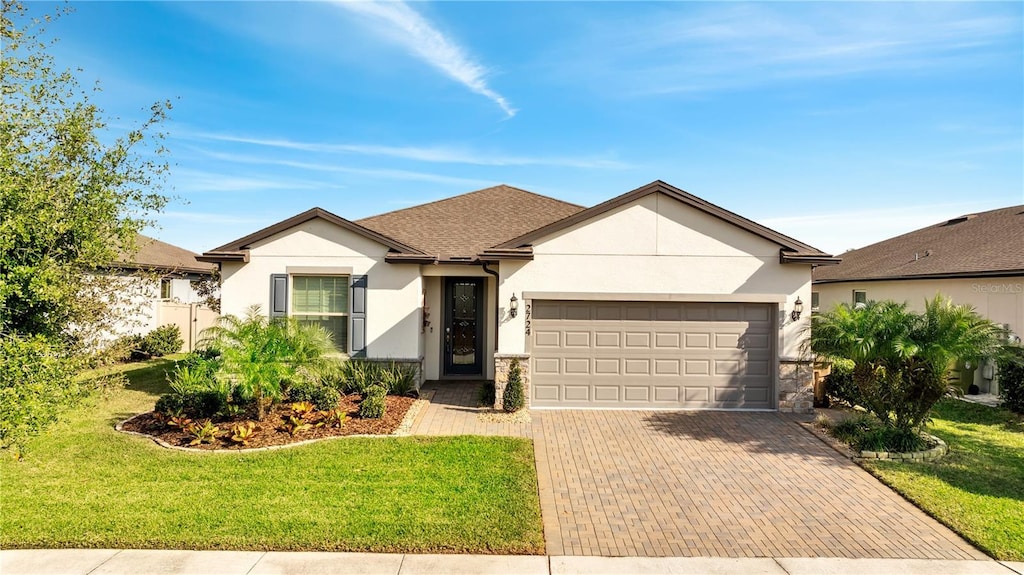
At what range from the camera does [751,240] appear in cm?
1090

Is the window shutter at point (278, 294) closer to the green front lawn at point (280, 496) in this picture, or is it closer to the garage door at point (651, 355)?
the green front lawn at point (280, 496)

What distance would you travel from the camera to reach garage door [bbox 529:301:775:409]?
36.2ft

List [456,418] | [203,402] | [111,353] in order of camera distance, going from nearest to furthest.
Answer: [111,353]
[203,402]
[456,418]

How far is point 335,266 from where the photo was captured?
12.2 metres

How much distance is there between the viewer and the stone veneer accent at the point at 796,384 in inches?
424

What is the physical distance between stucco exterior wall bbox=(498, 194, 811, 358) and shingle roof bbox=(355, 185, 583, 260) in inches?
117

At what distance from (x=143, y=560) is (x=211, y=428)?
378 cm

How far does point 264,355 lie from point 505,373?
4.56 meters

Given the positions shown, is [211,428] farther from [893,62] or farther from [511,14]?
[893,62]

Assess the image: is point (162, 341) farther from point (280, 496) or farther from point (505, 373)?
point (280, 496)

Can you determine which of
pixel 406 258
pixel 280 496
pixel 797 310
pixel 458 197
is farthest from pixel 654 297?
pixel 458 197

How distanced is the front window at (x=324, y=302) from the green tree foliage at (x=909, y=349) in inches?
401

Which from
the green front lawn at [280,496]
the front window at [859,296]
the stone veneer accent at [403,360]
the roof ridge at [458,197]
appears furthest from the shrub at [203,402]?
the front window at [859,296]

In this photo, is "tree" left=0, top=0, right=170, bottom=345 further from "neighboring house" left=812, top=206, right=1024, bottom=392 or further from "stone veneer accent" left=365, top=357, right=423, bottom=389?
"neighboring house" left=812, top=206, right=1024, bottom=392
